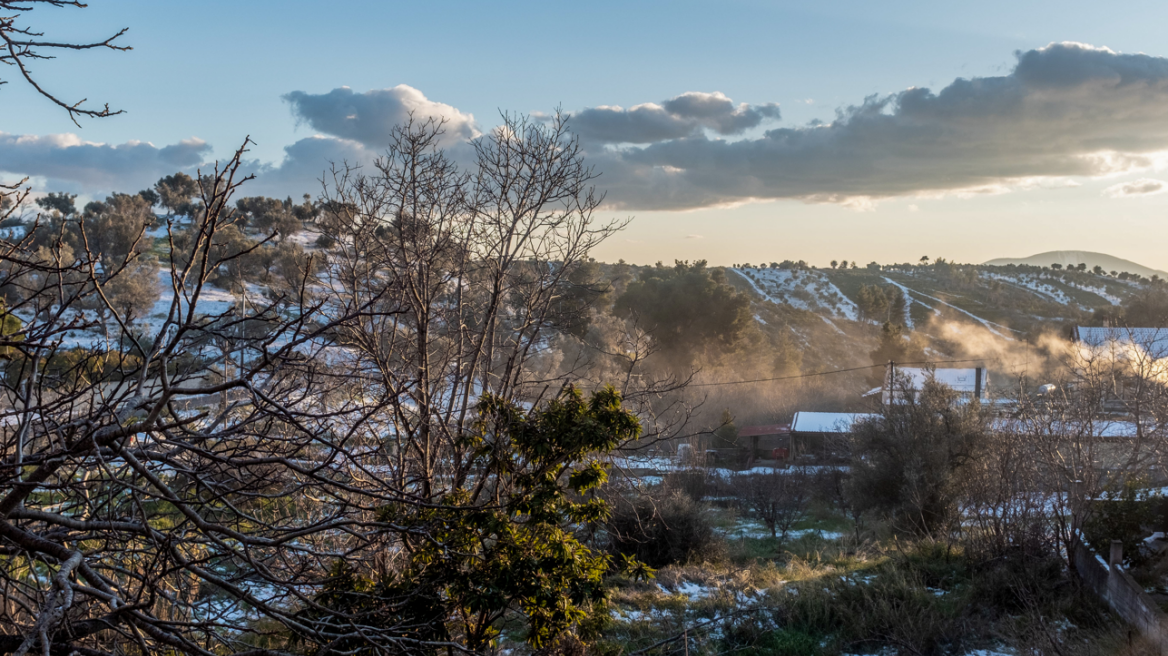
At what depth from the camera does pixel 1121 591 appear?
10.3 metres

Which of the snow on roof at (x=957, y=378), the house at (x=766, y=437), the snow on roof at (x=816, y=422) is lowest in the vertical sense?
the house at (x=766, y=437)

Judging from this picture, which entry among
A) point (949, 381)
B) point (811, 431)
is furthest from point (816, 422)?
point (949, 381)

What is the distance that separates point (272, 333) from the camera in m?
2.79

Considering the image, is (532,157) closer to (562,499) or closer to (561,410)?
(561,410)

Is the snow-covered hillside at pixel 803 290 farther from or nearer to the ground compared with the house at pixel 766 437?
Answer: farther from the ground

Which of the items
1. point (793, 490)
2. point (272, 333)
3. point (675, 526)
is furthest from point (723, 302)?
point (272, 333)

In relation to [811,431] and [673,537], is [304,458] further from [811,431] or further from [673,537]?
[811,431]

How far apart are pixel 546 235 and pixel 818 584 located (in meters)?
7.57

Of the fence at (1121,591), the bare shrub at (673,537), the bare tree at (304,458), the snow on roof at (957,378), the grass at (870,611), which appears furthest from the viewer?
the snow on roof at (957,378)

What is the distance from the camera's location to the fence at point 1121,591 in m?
8.31

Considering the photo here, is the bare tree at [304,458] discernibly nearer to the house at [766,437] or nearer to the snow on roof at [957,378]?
the house at [766,437]

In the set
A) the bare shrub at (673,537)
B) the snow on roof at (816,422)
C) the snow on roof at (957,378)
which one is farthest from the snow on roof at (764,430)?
the bare shrub at (673,537)

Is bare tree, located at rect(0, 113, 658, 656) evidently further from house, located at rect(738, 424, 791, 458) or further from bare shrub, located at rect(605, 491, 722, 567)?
house, located at rect(738, 424, 791, 458)

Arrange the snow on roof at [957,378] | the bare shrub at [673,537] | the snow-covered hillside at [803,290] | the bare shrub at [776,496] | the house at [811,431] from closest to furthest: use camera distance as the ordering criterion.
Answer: the bare shrub at [673,537] → the bare shrub at [776,496] → the house at [811,431] → the snow on roof at [957,378] → the snow-covered hillside at [803,290]
